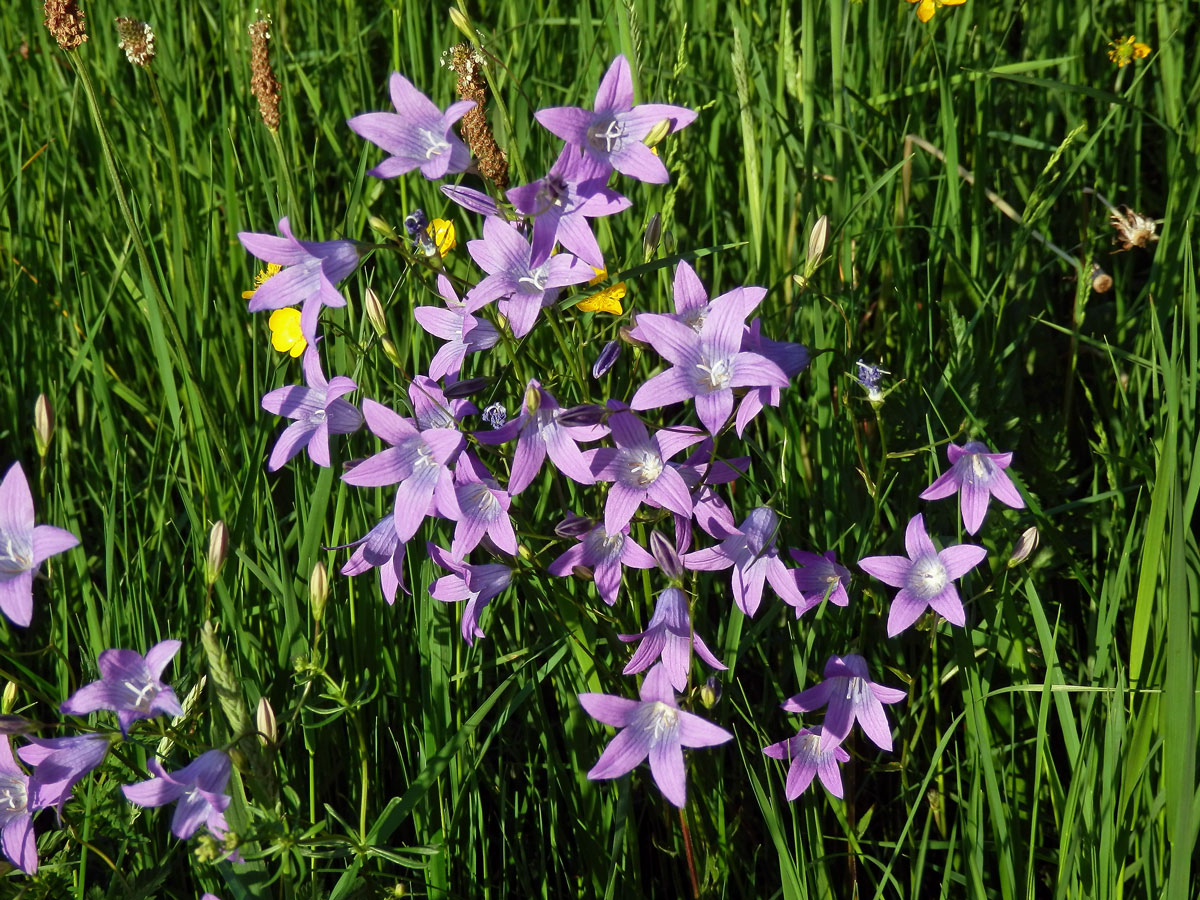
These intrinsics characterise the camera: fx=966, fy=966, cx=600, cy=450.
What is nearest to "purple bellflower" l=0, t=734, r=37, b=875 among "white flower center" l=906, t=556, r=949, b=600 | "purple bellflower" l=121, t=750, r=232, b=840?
"purple bellflower" l=121, t=750, r=232, b=840

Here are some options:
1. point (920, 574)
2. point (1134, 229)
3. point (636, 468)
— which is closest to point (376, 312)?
point (636, 468)

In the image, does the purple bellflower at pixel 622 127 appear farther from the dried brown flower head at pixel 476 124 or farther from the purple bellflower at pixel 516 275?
the dried brown flower head at pixel 476 124

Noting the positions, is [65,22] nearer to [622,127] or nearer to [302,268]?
[302,268]

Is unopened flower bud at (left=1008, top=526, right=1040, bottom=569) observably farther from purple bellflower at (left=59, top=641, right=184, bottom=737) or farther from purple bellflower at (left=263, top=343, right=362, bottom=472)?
purple bellflower at (left=59, top=641, right=184, bottom=737)

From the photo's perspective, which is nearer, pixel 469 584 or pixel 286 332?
pixel 469 584

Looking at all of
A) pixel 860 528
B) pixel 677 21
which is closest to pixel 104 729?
pixel 860 528

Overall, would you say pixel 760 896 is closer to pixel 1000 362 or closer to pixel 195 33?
pixel 1000 362

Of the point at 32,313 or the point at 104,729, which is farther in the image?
the point at 32,313
